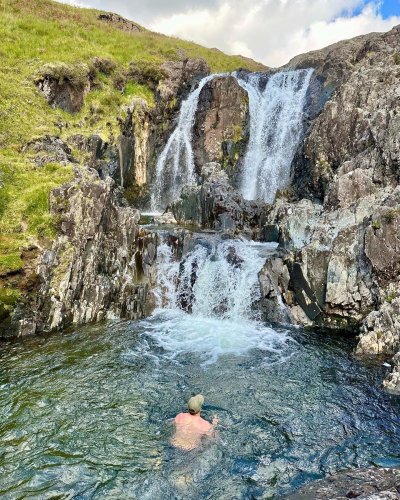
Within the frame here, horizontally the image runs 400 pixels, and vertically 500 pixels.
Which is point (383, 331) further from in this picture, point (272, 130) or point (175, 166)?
point (272, 130)

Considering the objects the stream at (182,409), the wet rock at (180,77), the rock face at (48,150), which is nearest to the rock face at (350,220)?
the stream at (182,409)

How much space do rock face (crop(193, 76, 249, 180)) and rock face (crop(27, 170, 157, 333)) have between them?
1825cm

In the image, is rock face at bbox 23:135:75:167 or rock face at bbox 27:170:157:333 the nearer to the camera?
rock face at bbox 27:170:157:333

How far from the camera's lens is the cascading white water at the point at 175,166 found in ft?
120

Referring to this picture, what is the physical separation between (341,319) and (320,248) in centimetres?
332

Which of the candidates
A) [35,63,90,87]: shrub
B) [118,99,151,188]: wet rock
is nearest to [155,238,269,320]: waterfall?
[118,99,151,188]: wet rock

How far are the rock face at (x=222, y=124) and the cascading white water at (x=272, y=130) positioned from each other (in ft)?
3.40

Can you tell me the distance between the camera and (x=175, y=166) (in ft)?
123

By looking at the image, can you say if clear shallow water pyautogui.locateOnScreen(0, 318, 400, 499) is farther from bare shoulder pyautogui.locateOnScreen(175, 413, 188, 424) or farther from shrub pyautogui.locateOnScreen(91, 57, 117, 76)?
shrub pyautogui.locateOnScreen(91, 57, 117, 76)

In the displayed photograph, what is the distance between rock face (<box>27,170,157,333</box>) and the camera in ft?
55.9

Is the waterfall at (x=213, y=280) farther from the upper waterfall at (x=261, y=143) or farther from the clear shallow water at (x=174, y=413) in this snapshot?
the upper waterfall at (x=261, y=143)

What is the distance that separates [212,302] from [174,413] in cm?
979

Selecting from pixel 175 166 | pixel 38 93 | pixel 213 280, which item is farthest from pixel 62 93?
pixel 213 280

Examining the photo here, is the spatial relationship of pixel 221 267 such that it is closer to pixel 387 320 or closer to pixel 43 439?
pixel 387 320
